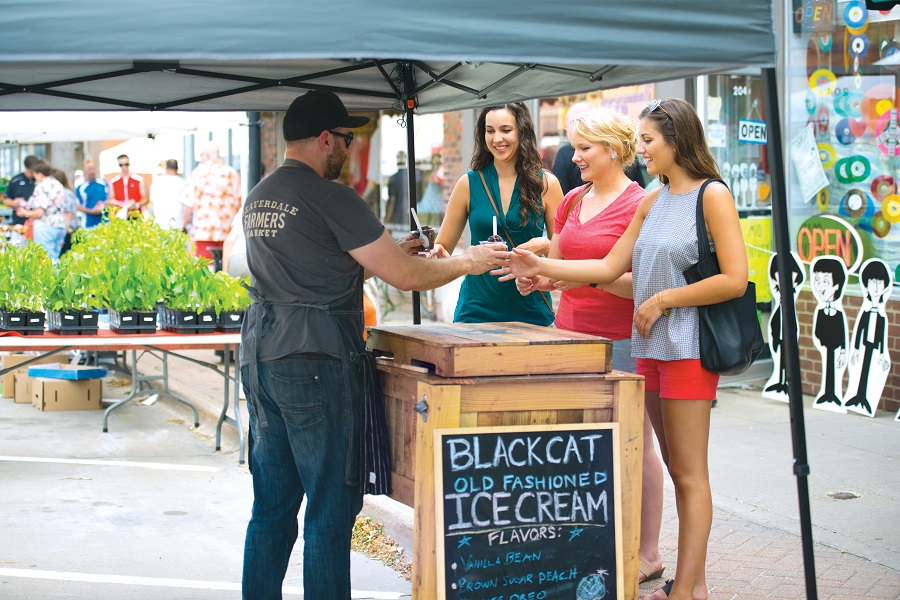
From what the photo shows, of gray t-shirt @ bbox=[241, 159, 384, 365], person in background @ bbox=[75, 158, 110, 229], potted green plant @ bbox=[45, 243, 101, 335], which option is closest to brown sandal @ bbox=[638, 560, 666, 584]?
gray t-shirt @ bbox=[241, 159, 384, 365]

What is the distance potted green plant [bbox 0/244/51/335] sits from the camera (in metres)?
6.83

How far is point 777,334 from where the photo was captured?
852cm

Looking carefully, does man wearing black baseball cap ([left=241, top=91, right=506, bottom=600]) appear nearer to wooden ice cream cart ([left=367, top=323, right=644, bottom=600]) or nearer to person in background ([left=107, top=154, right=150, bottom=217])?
wooden ice cream cart ([left=367, top=323, right=644, bottom=600])

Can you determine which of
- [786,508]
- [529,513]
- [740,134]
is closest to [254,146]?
[740,134]

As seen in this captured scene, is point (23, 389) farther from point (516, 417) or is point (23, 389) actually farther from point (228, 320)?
point (516, 417)

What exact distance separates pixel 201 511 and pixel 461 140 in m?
8.17

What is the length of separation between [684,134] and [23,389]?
7.11m

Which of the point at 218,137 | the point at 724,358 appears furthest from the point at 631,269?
the point at 218,137

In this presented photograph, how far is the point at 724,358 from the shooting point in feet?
12.5

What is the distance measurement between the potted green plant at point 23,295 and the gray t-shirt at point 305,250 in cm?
375

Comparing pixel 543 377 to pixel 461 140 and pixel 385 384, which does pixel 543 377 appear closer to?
pixel 385 384

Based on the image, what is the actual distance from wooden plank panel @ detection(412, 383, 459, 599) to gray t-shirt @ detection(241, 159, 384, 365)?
1.38ft

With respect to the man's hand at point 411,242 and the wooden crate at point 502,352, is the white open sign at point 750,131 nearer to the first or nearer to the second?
the man's hand at point 411,242

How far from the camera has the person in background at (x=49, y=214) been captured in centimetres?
1611
